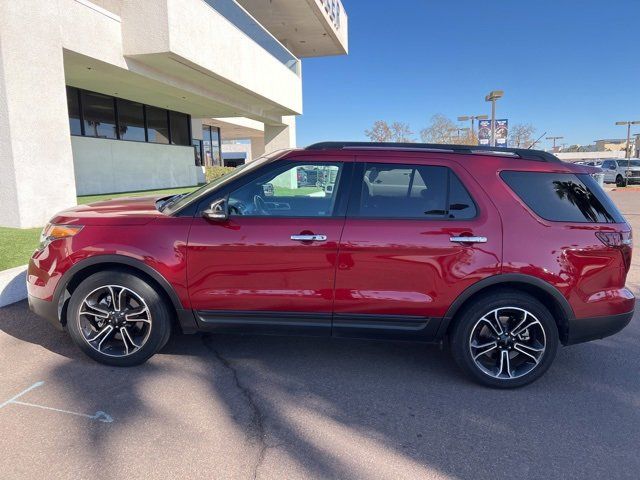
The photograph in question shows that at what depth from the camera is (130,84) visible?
12234mm

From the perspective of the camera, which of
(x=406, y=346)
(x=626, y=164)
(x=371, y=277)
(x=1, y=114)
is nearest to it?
(x=371, y=277)

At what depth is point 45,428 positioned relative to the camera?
8.96ft

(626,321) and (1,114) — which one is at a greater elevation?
(1,114)

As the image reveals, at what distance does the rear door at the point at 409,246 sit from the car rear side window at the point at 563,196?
0.99 feet

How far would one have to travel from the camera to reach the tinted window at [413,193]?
10.9 ft

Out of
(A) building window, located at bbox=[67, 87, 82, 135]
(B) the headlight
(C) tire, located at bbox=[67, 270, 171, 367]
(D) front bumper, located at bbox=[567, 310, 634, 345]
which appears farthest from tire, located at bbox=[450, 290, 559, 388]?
(A) building window, located at bbox=[67, 87, 82, 135]

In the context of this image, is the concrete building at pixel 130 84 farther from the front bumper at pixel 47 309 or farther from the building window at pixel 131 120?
the front bumper at pixel 47 309

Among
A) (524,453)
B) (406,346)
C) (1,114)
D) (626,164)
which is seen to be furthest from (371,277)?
(626,164)

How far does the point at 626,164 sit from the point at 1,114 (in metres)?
33.7

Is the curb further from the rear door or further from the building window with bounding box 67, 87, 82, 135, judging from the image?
the building window with bounding box 67, 87, 82, 135

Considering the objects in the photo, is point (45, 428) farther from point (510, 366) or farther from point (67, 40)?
point (67, 40)

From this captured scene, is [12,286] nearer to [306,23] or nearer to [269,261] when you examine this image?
[269,261]

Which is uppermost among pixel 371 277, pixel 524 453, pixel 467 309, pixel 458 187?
pixel 458 187

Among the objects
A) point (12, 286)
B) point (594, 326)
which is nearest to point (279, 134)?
point (12, 286)
